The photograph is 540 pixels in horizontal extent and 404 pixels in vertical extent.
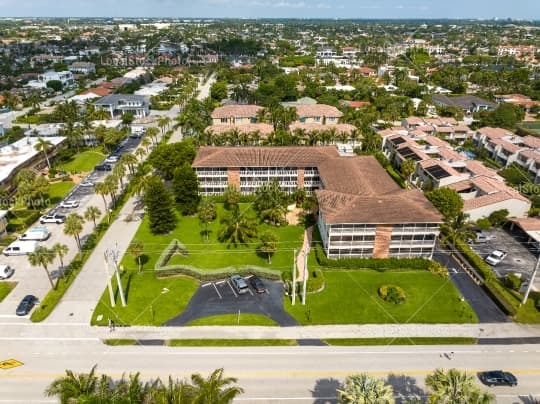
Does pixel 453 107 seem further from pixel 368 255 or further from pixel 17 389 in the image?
pixel 17 389

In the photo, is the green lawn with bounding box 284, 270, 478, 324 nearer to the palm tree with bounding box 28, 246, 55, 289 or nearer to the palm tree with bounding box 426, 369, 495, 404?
Result: the palm tree with bounding box 426, 369, 495, 404

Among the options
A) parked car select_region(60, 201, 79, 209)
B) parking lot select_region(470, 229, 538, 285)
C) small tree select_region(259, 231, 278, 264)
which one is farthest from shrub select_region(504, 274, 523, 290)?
parked car select_region(60, 201, 79, 209)

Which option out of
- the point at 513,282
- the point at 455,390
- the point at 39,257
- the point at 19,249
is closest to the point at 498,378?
the point at 455,390

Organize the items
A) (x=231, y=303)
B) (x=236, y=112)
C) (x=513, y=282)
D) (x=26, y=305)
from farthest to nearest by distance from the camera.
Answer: (x=236, y=112) < (x=513, y=282) < (x=231, y=303) < (x=26, y=305)

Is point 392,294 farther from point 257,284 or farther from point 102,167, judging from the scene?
point 102,167

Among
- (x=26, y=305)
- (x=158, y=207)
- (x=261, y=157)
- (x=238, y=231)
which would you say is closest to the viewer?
(x=26, y=305)

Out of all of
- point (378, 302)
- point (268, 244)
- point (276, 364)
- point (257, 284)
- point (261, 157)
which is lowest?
point (276, 364)
